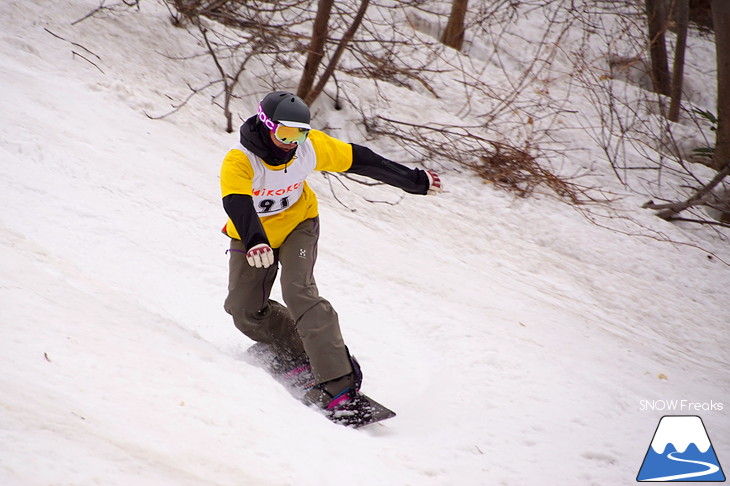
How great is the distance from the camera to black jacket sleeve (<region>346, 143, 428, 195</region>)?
145 inches

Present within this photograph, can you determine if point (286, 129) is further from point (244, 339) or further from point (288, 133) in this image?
point (244, 339)

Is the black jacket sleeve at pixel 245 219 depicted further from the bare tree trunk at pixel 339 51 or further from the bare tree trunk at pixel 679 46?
the bare tree trunk at pixel 679 46

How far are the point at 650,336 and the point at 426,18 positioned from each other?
9.27 metres

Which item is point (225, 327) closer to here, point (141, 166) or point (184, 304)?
point (184, 304)

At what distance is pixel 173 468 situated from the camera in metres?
2.03

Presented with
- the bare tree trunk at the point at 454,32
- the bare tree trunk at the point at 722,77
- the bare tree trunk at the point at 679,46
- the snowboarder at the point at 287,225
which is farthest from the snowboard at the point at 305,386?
the bare tree trunk at the point at 679,46

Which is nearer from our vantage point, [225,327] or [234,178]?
[234,178]

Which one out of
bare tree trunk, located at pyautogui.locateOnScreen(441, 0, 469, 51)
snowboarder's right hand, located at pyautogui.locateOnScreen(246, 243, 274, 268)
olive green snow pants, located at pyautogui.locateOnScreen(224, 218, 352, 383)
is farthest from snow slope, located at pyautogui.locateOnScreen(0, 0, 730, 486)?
bare tree trunk, located at pyautogui.locateOnScreen(441, 0, 469, 51)

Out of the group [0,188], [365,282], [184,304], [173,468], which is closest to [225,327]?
[184,304]

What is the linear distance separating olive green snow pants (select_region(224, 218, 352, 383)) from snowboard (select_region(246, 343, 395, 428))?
0.08m

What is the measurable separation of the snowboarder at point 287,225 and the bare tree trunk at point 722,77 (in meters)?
7.78

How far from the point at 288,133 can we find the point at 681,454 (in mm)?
2713

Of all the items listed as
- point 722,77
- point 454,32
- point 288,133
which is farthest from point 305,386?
point 454,32

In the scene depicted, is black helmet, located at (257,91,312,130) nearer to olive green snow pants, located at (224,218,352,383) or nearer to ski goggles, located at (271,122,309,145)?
ski goggles, located at (271,122,309,145)
